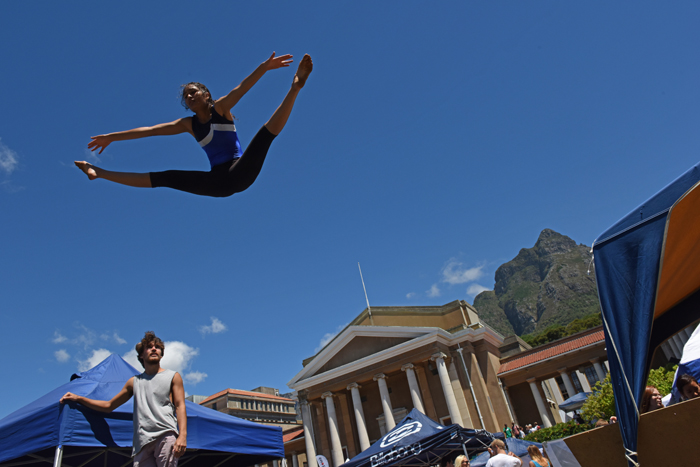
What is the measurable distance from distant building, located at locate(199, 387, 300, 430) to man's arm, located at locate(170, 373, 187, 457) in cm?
6291

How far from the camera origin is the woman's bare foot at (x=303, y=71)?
9.96ft

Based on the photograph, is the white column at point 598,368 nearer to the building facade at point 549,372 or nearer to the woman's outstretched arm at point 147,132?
the building facade at point 549,372

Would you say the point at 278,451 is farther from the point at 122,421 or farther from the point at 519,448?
the point at 519,448

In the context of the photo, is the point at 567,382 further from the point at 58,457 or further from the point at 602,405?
the point at 58,457

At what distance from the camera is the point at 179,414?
102 inches

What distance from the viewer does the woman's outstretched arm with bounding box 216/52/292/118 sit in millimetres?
3076

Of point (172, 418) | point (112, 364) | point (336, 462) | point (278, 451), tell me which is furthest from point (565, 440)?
point (336, 462)

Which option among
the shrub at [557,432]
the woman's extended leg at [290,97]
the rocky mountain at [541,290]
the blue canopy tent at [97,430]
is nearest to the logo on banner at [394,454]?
the blue canopy tent at [97,430]

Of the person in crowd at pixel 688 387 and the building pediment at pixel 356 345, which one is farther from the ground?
the building pediment at pixel 356 345

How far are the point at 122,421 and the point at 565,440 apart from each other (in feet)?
12.1

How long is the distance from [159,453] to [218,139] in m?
2.06

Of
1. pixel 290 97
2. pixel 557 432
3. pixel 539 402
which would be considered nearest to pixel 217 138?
pixel 290 97

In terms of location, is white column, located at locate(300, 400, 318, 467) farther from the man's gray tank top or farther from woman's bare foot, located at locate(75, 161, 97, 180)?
woman's bare foot, located at locate(75, 161, 97, 180)

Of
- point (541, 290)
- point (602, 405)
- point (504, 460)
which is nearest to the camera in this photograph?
point (504, 460)
